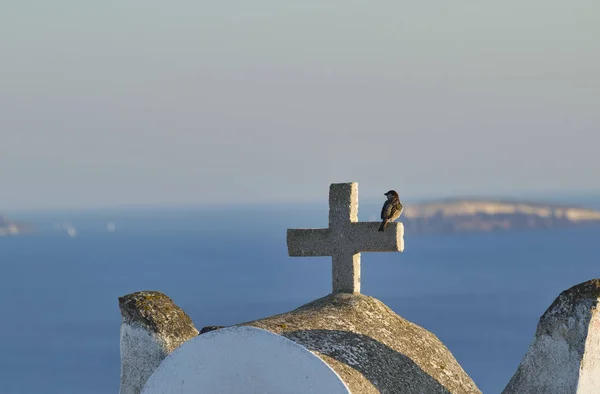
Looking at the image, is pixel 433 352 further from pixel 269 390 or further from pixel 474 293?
pixel 474 293

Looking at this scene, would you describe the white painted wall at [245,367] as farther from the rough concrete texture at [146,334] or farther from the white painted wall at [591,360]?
the white painted wall at [591,360]

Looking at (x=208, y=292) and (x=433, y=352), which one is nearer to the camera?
(x=433, y=352)

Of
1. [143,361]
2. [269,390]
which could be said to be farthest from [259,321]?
[269,390]

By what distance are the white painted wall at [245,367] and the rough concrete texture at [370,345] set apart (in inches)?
36.3

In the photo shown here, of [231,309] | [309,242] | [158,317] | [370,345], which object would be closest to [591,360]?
[370,345]

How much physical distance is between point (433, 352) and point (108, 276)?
182204 mm

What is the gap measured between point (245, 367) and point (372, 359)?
185 cm

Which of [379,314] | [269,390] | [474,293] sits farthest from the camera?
[474,293]

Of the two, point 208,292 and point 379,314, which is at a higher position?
point 379,314

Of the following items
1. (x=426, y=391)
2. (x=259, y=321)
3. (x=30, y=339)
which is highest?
(x=259, y=321)

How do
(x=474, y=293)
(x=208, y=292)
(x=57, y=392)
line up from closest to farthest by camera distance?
1. (x=57, y=392)
2. (x=208, y=292)
3. (x=474, y=293)

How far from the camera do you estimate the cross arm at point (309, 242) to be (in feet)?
40.0

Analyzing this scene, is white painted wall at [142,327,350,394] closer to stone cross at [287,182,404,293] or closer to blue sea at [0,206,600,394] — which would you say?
stone cross at [287,182,404,293]

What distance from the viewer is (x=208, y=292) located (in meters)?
167
